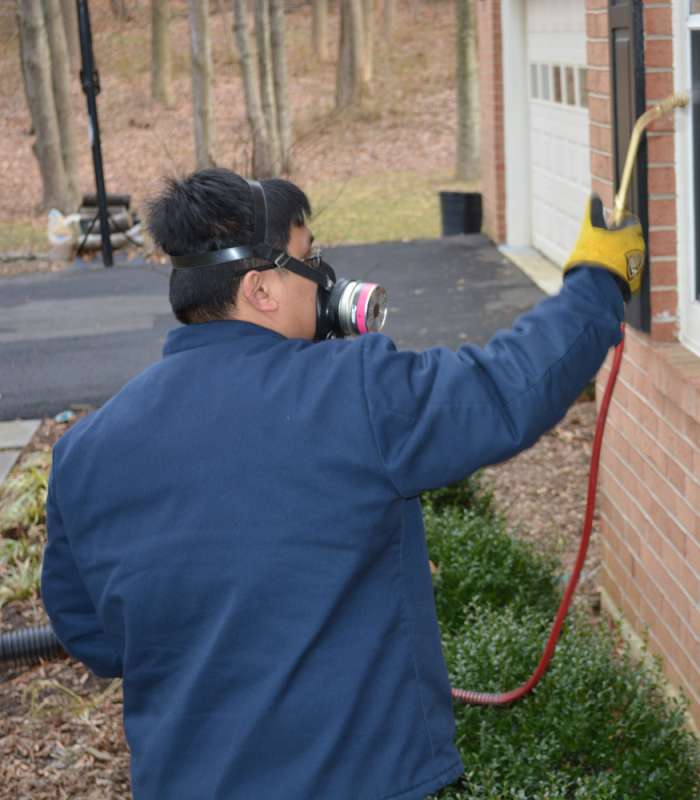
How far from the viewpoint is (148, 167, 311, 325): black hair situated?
2371mm

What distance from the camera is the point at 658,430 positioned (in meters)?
4.45

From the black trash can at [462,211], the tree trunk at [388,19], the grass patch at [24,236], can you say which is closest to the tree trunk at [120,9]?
the tree trunk at [388,19]

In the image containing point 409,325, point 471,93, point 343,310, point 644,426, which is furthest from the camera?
point 471,93

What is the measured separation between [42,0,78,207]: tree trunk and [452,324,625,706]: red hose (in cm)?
1787

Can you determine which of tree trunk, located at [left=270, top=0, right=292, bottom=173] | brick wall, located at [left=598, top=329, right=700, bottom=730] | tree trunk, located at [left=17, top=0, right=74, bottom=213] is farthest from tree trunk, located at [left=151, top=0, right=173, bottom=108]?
brick wall, located at [left=598, top=329, right=700, bottom=730]

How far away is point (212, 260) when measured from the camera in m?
2.37

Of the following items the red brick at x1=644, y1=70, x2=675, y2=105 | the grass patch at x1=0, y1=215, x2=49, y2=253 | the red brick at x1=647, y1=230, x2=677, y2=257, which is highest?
the red brick at x1=644, y1=70, x2=675, y2=105

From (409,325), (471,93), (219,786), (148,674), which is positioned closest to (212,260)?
(148,674)

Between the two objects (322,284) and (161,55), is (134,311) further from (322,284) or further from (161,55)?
(161,55)

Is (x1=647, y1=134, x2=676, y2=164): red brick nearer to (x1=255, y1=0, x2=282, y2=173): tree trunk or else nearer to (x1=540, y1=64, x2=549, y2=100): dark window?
(x1=540, y1=64, x2=549, y2=100): dark window

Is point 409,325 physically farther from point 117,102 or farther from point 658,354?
point 117,102

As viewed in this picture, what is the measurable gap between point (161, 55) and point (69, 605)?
1325 inches

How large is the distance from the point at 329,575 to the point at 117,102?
116ft

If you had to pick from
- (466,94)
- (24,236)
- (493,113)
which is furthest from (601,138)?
(466,94)
